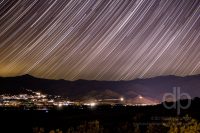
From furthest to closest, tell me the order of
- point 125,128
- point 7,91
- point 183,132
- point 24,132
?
point 7,91
point 24,132
point 125,128
point 183,132

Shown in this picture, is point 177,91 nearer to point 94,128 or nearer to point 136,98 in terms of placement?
point 94,128

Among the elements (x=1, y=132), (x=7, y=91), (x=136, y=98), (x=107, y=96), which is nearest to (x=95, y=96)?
(x=107, y=96)

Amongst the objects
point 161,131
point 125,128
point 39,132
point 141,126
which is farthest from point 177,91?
point 39,132

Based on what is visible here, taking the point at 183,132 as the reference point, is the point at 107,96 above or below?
above

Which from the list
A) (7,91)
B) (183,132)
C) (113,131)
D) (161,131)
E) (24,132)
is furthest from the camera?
(7,91)

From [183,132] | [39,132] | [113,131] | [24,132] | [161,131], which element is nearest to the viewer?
[183,132]

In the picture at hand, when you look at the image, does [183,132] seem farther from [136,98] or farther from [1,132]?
[136,98]

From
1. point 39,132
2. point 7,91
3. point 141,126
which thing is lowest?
point 39,132

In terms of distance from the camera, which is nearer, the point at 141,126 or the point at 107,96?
the point at 141,126

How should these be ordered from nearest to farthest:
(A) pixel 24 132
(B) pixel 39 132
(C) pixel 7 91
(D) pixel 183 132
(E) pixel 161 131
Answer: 1. (D) pixel 183 132
2. (B) pixel 39 132
3. (E) pixel 161 131
4. (A) pixel 24 132
5. (C) pixel 7 91
